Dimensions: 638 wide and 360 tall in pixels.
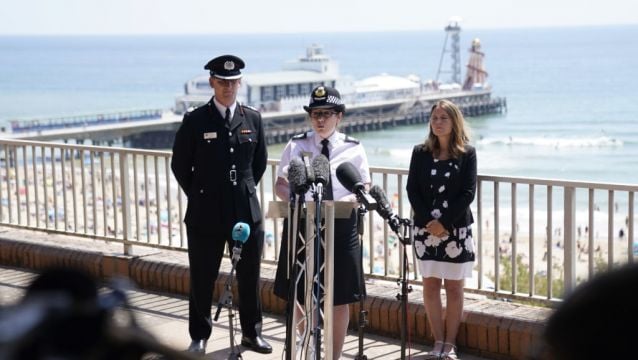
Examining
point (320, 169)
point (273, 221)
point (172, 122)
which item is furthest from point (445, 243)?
point (172, 122)

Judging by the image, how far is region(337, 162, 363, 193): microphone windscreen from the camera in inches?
195

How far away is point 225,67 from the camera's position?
618cm

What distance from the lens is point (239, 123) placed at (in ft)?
20.7

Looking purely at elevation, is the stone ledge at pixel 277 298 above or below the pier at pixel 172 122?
below

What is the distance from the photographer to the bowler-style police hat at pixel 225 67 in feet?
20.2

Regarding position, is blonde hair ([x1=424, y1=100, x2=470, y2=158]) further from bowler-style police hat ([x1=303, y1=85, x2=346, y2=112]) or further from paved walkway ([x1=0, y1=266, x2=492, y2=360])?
paved walkway ([x1=0, y1=266, x2=492, y2=360])

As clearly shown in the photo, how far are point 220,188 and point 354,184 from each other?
1506 mm

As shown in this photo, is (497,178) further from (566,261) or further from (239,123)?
(239,123)

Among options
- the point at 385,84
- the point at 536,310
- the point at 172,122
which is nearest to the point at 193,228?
the point at 536,310

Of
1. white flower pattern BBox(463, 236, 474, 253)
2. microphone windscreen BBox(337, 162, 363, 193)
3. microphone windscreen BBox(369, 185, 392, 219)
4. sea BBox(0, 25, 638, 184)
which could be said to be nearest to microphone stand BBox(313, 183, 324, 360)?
microphone windscreen BBox(337, 162, 363, 193)

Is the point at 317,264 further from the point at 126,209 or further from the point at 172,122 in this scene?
the point at 172,122

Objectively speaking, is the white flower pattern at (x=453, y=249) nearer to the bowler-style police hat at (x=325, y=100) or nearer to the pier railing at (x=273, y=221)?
the pier railing at (x=273, y=221)

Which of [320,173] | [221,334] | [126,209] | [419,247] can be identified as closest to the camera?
[320,173]

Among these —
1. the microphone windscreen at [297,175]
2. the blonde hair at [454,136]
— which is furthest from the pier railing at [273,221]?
the microphone windscreen at [297,175]
